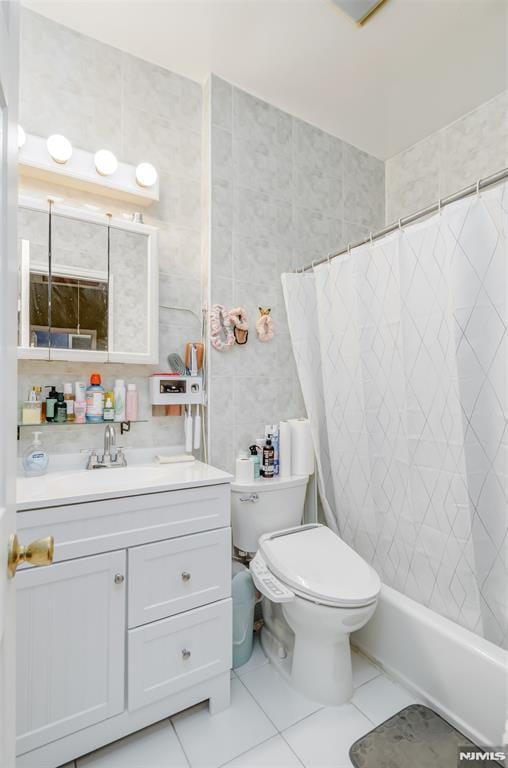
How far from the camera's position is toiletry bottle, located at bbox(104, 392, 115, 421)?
1564 mm

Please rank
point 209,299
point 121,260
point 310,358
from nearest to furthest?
point 121,260
point 209,299
point 310,358

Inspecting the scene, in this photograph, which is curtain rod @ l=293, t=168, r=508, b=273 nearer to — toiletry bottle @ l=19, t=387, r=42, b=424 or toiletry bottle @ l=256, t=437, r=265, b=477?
toiletry bottle @ l=256, t=437, r=265, b=477

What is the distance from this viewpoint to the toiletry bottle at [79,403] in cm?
151

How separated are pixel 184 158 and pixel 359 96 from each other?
951 millimetres

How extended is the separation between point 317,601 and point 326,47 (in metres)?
2.22

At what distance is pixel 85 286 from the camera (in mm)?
1550

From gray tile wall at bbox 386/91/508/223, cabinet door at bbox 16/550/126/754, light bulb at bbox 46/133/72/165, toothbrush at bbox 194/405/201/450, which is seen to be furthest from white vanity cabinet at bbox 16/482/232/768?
gray tile wall at bbox 386/91/508/223

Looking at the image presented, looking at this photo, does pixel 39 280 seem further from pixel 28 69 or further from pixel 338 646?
pixel 338 646

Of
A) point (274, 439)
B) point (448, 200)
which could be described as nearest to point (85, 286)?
point (274, 439)

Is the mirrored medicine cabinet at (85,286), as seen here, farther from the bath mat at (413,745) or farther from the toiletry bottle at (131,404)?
the bath mat at (413,745)

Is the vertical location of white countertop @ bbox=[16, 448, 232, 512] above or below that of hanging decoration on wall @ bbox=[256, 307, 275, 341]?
below

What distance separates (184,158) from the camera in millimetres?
1845

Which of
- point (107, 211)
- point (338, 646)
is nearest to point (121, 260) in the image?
point (107, 211)

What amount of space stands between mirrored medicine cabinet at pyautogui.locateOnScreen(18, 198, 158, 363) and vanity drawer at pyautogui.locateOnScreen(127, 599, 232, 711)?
38.6 inches
